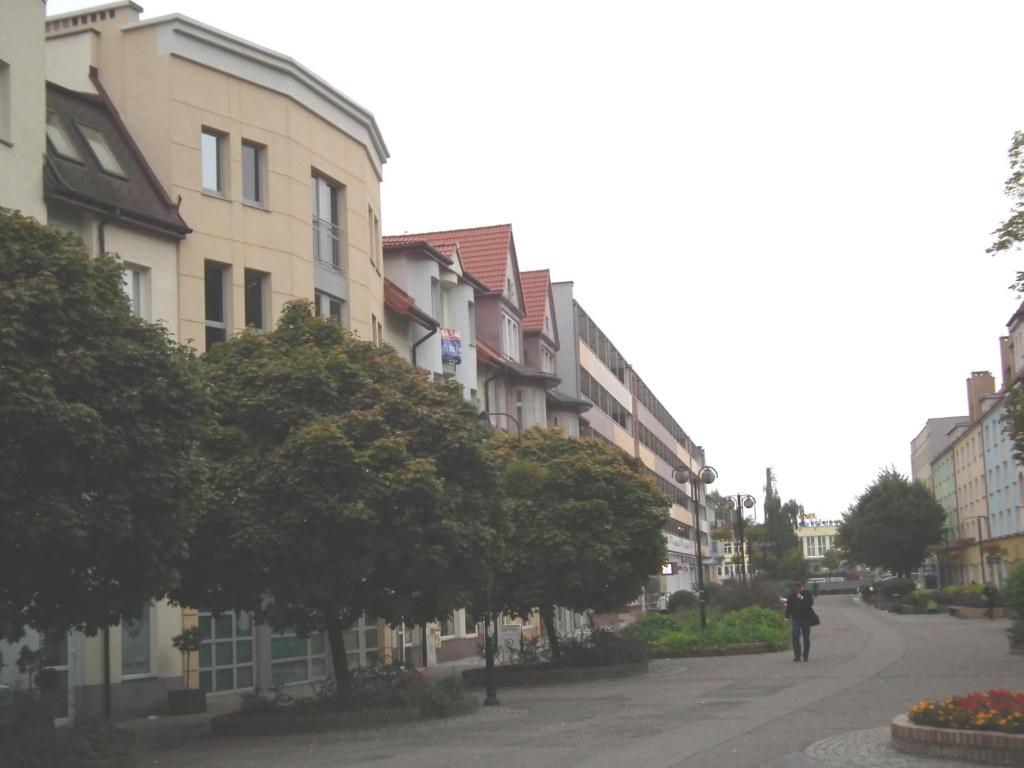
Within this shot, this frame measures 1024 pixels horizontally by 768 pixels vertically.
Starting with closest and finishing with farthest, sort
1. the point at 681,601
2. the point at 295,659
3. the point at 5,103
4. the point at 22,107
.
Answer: the point at 5,103 → the point at 22,107 → the point at 295,659 → the point at 681,601

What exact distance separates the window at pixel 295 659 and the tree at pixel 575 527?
17.2 feet

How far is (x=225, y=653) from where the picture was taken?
27.3 m

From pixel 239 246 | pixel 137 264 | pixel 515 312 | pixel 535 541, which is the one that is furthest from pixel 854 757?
pixel 515 312

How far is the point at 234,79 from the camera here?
2792cm

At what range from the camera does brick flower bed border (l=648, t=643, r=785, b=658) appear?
33.2 metres

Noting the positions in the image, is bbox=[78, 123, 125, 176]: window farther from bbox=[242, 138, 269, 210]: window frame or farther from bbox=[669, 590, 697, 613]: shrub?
bbox=[669, 590, 697, 613]: shrub

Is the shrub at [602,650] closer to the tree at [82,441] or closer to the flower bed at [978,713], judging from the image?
the tree at [82,441]

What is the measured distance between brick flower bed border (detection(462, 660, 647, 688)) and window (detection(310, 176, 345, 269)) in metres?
10.4

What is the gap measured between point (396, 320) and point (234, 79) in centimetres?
1033

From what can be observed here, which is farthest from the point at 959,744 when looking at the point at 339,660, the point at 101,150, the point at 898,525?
the point at 898,525

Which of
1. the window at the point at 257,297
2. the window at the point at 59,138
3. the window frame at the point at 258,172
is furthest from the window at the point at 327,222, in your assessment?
the window at the point at 59,138

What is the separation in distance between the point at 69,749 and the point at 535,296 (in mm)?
47321

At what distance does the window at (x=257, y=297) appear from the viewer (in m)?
28.3

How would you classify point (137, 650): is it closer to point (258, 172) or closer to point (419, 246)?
point (258, 172)
